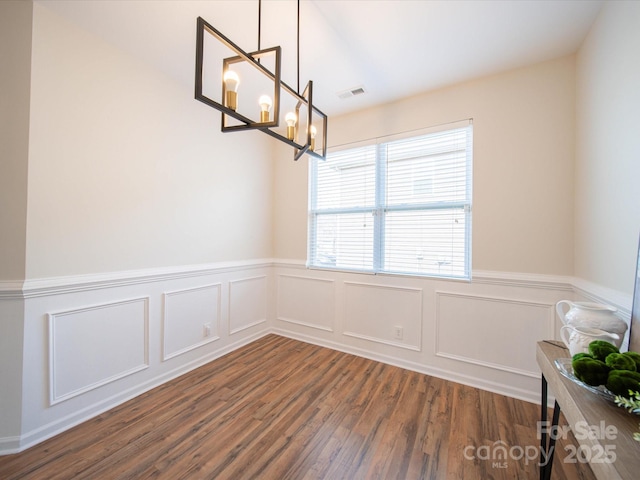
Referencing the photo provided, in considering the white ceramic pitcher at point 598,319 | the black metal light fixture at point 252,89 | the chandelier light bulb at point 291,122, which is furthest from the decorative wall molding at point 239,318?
the chandelier light bulb at point 291,122

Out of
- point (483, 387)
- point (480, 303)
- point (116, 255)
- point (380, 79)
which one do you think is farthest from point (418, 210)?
point (116, 255)

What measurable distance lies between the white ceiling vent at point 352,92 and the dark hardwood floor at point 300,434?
283cm

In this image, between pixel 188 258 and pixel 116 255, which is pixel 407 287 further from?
pixel 116 255

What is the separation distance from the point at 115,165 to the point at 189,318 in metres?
1.51

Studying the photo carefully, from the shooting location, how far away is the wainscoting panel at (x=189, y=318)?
2.42 meters

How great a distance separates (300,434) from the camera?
1.77 meters

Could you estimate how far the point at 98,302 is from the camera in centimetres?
196

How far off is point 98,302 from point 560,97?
395 centimetres

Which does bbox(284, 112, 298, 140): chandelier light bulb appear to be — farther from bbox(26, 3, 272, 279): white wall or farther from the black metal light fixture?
bbox(26, 3, 272, 279): white wall

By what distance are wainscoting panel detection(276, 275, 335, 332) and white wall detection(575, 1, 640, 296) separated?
90.0 inches

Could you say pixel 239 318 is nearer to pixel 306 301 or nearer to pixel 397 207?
pixel 306 301

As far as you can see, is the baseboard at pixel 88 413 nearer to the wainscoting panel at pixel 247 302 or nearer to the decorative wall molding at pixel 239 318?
the decorative wall molding at pixel 239 318

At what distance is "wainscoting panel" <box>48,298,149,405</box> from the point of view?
178 cm

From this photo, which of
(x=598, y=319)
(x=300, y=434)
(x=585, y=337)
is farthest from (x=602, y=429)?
(x=300, y=434)
